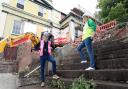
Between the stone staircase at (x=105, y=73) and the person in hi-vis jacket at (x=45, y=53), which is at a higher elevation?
the person in hi-vis jacket at (x=45, y=53)

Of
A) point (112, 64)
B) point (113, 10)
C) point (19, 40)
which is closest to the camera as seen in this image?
point (112, 64)

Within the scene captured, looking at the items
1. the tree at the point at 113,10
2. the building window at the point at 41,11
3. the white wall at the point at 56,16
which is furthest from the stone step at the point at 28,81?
the white wall at the point at 56,16

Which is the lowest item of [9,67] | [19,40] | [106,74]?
[106,74]

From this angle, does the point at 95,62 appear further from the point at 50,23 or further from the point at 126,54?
the point at 50,23

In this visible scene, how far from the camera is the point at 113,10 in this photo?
14602 millimetres

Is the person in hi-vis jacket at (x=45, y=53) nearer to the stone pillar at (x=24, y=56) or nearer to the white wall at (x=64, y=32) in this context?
the stone pillar at (x=24, y=56)

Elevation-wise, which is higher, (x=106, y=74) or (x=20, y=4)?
(x=20, y=4)

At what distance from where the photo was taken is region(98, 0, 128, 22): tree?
14484mm

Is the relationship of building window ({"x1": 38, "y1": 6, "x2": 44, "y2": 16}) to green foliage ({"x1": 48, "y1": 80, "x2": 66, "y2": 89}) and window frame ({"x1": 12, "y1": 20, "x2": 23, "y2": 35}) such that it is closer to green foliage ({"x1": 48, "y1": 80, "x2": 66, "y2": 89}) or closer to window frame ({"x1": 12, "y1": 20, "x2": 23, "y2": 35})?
window frame ({"x1": 12, "y1": 20, "x2": 23, "y2": 35})

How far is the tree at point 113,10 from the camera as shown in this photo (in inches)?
570

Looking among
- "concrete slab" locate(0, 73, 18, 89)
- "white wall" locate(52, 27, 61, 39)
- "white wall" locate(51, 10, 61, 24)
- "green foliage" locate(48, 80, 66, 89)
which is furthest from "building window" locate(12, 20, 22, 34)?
"green foliage" locate(48, 80, 66, 89)

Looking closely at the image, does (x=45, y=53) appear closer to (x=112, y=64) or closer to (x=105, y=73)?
(x=112, y=64)

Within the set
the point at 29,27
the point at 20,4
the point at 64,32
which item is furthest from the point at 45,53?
the point at 64,32

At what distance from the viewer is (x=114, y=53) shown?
529 cm
